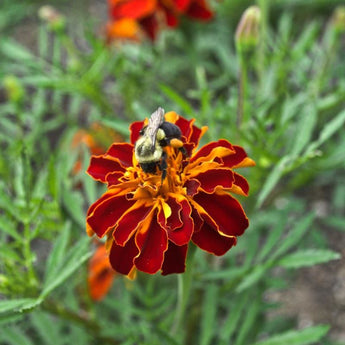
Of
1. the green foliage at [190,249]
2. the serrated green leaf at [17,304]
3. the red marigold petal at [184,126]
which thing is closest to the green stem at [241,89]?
the green foliage at [190,249]

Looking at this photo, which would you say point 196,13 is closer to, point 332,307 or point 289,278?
point 289,278

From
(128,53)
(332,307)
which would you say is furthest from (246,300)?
(128,53)

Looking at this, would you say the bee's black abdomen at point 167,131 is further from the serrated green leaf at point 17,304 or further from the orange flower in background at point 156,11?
the orange flower in background at point 156,11

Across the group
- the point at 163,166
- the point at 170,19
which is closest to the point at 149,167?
the point at 163,166

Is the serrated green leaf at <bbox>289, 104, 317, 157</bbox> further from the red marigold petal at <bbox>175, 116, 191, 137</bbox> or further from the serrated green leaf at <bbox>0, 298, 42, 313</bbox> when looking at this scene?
the serrated green leaf at <bbox>0, 298, 42, 313</bbox>

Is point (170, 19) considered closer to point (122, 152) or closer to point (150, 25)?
point (150, 25)

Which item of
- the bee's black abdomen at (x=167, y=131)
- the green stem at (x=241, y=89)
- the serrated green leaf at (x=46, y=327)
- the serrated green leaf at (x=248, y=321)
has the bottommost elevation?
the serrated green leaf at (x=248, y=321)
